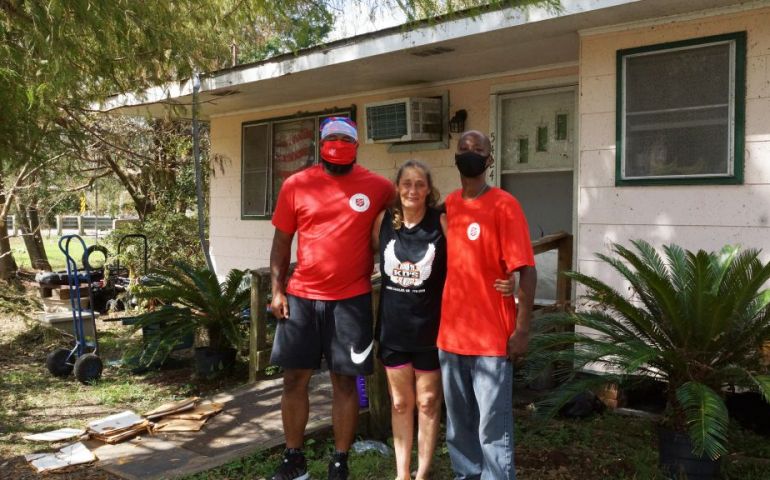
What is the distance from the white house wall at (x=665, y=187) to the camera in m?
5.22

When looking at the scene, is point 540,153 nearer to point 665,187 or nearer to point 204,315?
point 665,187

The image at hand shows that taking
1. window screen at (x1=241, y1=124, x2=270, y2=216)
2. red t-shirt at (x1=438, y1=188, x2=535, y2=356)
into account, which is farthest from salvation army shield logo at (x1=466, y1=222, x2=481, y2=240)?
window screen at (x1=241, y1=124, x2=270, y2=216)

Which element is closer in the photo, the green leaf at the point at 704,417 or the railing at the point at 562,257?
the green leaf at the point at 704,417

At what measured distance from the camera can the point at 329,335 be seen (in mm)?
3889

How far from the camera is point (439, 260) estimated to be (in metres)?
3.58

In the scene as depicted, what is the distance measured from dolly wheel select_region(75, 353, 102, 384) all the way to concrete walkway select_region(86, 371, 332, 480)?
2.22 meters

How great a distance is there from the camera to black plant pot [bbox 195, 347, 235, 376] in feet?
23.9

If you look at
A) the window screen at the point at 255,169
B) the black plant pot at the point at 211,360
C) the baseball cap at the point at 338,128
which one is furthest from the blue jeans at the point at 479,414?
the window screen at the point at 255,169

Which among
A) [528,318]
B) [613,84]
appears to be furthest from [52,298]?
[528,318]

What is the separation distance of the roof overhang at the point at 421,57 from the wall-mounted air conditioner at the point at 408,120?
0.28 meters

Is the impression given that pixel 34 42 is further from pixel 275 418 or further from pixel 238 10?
pixel 275 418

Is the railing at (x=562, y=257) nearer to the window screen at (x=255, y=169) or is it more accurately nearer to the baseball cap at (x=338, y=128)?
the baseball cap at (x=338, y=128)

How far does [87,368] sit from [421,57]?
452 centimetres

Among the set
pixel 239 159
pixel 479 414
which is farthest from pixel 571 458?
pixel 239 159
